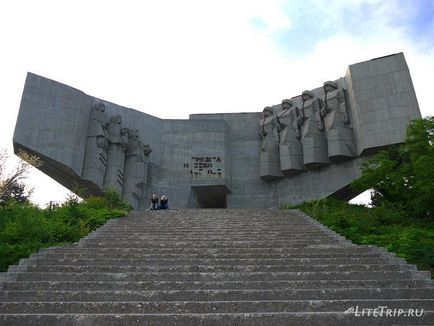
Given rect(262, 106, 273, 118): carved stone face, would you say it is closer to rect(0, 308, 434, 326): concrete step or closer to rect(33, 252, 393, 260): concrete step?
rect(33, 252, 393, 260): concrete step

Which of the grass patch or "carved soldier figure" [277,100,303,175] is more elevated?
"carved soldier figure" [277,100,303,175]

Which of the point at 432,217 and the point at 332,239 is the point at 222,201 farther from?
the point at 332,239

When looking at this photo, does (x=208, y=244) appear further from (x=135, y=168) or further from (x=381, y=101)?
(x=381, y=101)

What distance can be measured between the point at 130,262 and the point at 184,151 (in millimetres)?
18234

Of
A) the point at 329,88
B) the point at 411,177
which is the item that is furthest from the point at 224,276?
the point at 329,88

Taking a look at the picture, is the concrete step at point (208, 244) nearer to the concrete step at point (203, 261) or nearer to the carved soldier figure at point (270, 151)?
the concrete step at point (203, 261)

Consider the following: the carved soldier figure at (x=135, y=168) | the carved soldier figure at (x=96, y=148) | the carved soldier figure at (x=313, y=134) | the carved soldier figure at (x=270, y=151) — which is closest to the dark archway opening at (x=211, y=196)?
the carved soldier figure at (x=270, y=151)

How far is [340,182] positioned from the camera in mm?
21625

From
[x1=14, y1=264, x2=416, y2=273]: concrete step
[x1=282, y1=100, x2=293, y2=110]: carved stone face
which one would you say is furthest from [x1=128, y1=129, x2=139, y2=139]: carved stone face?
[x1=14, y1=264, x2=416, y2=273]: concrete step

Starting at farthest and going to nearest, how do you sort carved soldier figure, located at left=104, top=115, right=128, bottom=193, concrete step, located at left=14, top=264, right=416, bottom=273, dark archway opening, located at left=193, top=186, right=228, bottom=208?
dark archway opening, located at left=193, top=186, right=228, bottom=208
carved soldier figure, located at left=104, top=115, right=128, bottom=193
concrete step, located at left=14, top=264, right=416, bottom=273

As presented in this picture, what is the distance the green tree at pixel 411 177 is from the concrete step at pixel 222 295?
24.6ft

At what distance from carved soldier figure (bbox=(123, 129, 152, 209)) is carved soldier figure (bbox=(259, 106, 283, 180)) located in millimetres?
6967

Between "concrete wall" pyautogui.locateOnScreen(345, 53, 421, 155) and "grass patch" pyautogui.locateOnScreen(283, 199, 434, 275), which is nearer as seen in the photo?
"grass patch" pyautogui.locateOnScreen(283, 199, 434, 275)

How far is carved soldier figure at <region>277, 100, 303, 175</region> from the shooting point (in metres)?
23.4
